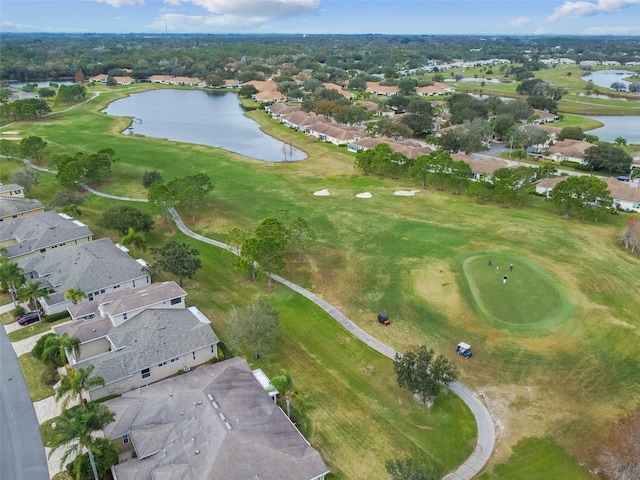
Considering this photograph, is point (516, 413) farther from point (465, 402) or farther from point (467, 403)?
point (465, 402)

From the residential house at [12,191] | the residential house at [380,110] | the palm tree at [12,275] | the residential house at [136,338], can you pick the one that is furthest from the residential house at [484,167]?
the residential house at [12,191]

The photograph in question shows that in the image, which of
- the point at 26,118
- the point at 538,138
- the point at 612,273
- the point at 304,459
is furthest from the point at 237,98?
the point at 304,459

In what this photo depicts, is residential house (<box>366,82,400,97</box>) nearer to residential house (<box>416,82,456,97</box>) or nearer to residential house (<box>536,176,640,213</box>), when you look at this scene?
residential house (<box>416,82,456,97</box>)

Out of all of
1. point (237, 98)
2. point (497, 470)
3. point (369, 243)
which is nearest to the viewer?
point (497, 470)

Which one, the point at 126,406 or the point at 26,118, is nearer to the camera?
the point at 126,406

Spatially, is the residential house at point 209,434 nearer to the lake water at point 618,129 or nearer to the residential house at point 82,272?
the residential house at point 82,272

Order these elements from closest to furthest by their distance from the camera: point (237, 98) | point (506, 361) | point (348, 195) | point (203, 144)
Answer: point (506, 361) < point (348, 195) < point (203, 144) < point (237, 98)

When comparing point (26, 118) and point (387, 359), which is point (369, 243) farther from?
point (26, 118)
